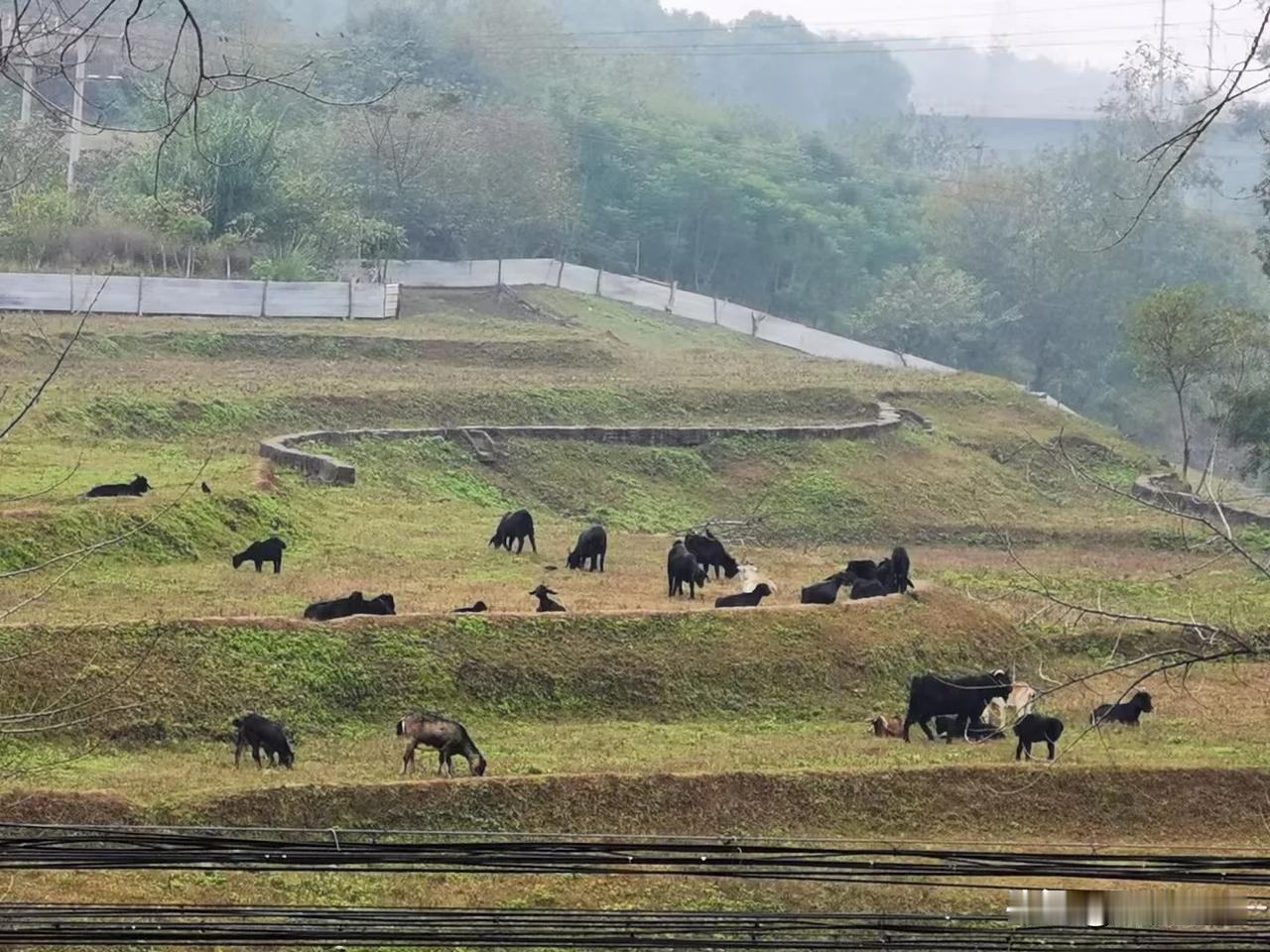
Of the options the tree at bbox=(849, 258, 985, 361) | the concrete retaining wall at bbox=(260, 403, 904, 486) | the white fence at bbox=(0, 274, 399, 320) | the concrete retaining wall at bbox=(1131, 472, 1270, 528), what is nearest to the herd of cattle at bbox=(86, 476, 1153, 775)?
the concrete retaining wall at bbox=(260, 403, 904, 486)

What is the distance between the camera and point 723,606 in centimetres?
2622

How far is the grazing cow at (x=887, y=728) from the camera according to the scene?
2275 cm

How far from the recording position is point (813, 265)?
82.9 m

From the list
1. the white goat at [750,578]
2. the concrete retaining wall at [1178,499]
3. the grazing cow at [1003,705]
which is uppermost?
the grazing cow at [1003,705]

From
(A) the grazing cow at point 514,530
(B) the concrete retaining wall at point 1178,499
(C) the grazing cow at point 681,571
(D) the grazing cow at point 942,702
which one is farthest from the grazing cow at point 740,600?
(B) the concrete retaining wall at point 1178,499

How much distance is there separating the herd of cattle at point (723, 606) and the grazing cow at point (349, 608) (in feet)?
0.04

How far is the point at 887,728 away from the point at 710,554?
8033mm

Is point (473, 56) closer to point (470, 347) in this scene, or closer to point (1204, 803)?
point (470, 347)

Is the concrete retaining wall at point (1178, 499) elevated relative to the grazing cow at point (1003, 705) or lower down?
lower down

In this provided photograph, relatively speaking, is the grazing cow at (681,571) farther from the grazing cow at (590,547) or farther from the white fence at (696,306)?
Result: the white fence at (696,306)

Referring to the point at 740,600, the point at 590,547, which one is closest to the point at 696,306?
the point at 590,547

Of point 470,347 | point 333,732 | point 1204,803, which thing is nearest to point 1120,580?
point 1204,803

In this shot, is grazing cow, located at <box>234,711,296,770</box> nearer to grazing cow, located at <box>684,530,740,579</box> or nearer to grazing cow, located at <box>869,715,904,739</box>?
grazing cow, located at <box>869,715,904,739</box>

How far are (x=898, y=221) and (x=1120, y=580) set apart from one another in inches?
2107
